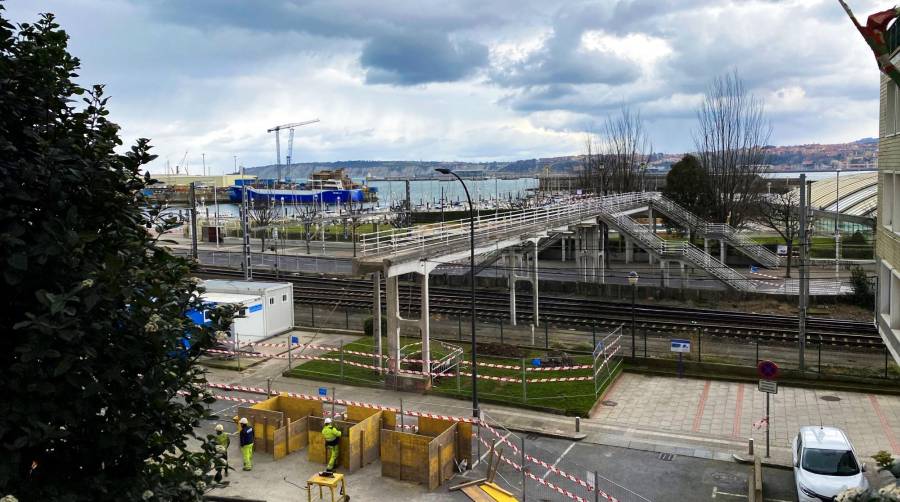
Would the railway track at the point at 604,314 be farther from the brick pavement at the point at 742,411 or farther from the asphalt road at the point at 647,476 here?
the asphalt road at the point at 647,476

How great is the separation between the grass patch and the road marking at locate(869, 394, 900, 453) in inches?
314

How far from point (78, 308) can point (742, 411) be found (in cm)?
2051

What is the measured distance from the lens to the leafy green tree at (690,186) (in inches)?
2303

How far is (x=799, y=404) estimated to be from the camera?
73.4ft

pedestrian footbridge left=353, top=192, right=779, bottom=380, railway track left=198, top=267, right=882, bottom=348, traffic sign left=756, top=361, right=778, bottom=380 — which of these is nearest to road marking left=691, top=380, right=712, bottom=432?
traffic sign left=756, top=361, right=778, bottom=380

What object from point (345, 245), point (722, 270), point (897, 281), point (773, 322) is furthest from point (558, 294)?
point (345, 245)

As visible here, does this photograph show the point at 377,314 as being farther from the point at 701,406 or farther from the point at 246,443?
the point at 701,406

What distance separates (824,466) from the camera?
50.3ft

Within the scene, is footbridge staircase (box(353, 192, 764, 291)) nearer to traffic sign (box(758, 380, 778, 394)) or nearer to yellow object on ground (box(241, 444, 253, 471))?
yellow object on ground (box(241, 444, 253, 471))

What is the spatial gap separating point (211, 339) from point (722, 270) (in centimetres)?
4056

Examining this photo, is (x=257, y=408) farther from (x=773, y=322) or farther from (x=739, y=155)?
(x=739, y=155)

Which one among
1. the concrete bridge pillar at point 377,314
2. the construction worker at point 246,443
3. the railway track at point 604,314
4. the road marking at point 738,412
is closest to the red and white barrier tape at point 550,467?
the road marking at point 738,412

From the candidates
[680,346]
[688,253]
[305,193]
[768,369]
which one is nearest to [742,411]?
[680,346]

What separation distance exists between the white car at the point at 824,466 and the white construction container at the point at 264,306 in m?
22.6
